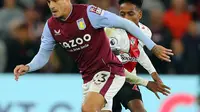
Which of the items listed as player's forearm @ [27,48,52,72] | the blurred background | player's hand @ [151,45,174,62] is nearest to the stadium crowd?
the blurred background

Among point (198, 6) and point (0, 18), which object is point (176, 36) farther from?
point (0, 18)

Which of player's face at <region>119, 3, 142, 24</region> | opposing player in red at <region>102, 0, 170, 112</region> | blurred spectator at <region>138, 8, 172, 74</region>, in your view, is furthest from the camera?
blurred spectator at <region>138, 8, 172, 74</region>

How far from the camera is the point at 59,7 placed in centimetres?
733

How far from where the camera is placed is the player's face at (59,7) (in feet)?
24.0

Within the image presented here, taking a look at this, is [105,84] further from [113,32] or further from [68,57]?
[68,57]

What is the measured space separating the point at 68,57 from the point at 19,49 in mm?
755

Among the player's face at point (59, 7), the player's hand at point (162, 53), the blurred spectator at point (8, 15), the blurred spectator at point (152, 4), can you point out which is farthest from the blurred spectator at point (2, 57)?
the player's hand at point (162, 53)

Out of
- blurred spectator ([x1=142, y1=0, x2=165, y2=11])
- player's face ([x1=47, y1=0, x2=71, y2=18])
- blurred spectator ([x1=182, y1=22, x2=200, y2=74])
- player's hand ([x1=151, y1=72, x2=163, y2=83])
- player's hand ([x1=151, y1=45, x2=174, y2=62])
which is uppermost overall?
player's face ([x1=47, y1=0, x2=71, y2=18])

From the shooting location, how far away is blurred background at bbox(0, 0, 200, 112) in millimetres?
10781

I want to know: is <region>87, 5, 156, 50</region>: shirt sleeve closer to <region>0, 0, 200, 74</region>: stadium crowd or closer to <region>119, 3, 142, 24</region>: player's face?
<region>119, 3, 142, 24</region>: player's face

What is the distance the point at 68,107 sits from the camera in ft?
35.0

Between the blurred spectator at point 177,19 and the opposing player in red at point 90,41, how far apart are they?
4.52m

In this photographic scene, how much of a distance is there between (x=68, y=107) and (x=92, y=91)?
3274mm

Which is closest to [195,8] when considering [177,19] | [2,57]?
[177,19]
